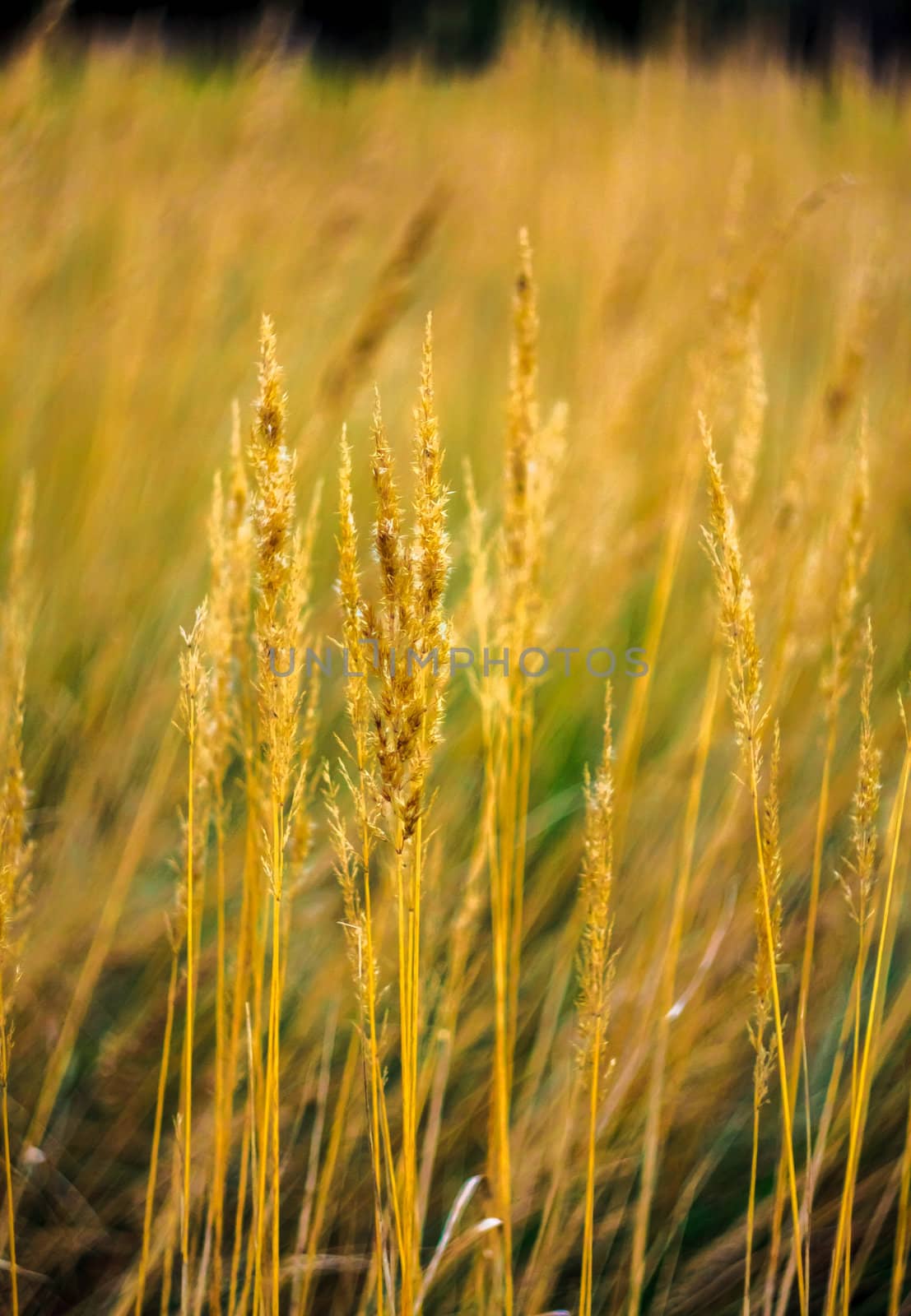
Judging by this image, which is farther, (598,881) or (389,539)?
(598,881)

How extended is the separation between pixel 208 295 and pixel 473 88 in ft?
7.53

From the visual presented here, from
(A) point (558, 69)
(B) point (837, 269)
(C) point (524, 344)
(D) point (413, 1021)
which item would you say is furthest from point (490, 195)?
(D) point (413, 1021)

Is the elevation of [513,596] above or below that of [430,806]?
above

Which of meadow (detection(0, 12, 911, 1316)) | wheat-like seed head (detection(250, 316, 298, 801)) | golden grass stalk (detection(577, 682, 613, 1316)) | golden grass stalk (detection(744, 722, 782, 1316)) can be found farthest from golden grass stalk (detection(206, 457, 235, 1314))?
golden grass stalk (detection(744, 722, 782, 1316))

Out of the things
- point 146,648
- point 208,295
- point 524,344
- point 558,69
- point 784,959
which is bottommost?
point 784,959

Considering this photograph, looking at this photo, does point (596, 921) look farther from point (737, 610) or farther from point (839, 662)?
point (839, 662)

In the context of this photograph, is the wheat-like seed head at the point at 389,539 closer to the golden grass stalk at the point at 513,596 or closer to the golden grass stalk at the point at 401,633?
the golden grass stalk at the point at 401,633

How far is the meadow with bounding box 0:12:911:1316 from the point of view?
0.61 meters

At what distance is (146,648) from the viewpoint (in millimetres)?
1470

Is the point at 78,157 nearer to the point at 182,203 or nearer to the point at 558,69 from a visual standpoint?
the point at 182,203

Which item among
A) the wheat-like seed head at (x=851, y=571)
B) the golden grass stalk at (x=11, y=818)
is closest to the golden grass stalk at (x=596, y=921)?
the wheat-like seed head at (x=851, y=571)

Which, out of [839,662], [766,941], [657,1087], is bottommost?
[657,1087]

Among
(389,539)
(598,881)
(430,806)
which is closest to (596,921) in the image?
(598,881)

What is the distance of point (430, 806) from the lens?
53 centimetres
